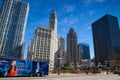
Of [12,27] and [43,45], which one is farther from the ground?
[12,27]

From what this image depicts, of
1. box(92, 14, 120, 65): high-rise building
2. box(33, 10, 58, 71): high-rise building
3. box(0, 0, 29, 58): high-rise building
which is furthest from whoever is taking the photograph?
box(92, 14, 120, 65): high-rise building

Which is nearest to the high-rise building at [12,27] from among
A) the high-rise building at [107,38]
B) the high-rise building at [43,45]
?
the high-rise building at [43,45]

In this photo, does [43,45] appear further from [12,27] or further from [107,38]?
[107,38]

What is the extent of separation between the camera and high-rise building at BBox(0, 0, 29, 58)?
154 meters

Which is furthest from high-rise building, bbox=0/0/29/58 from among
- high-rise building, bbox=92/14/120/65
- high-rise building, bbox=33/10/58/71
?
high-rise building, bbox=92/14/120/65

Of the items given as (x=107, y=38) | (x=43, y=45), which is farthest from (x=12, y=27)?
(x=107, y=38)

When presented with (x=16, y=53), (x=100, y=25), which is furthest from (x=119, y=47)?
(x=16, y=53)

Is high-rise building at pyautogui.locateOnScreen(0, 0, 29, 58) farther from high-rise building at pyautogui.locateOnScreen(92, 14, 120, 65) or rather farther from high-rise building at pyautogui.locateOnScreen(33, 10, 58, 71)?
high-rise building at pyautogui.locateOnScreen(92, 14, 120, 65)

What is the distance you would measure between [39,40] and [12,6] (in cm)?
6866

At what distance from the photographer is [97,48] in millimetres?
197250

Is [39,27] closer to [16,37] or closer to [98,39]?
[16,37]

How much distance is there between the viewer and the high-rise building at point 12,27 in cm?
15362

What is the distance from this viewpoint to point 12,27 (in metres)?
163

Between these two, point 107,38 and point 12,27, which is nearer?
point 12,27
